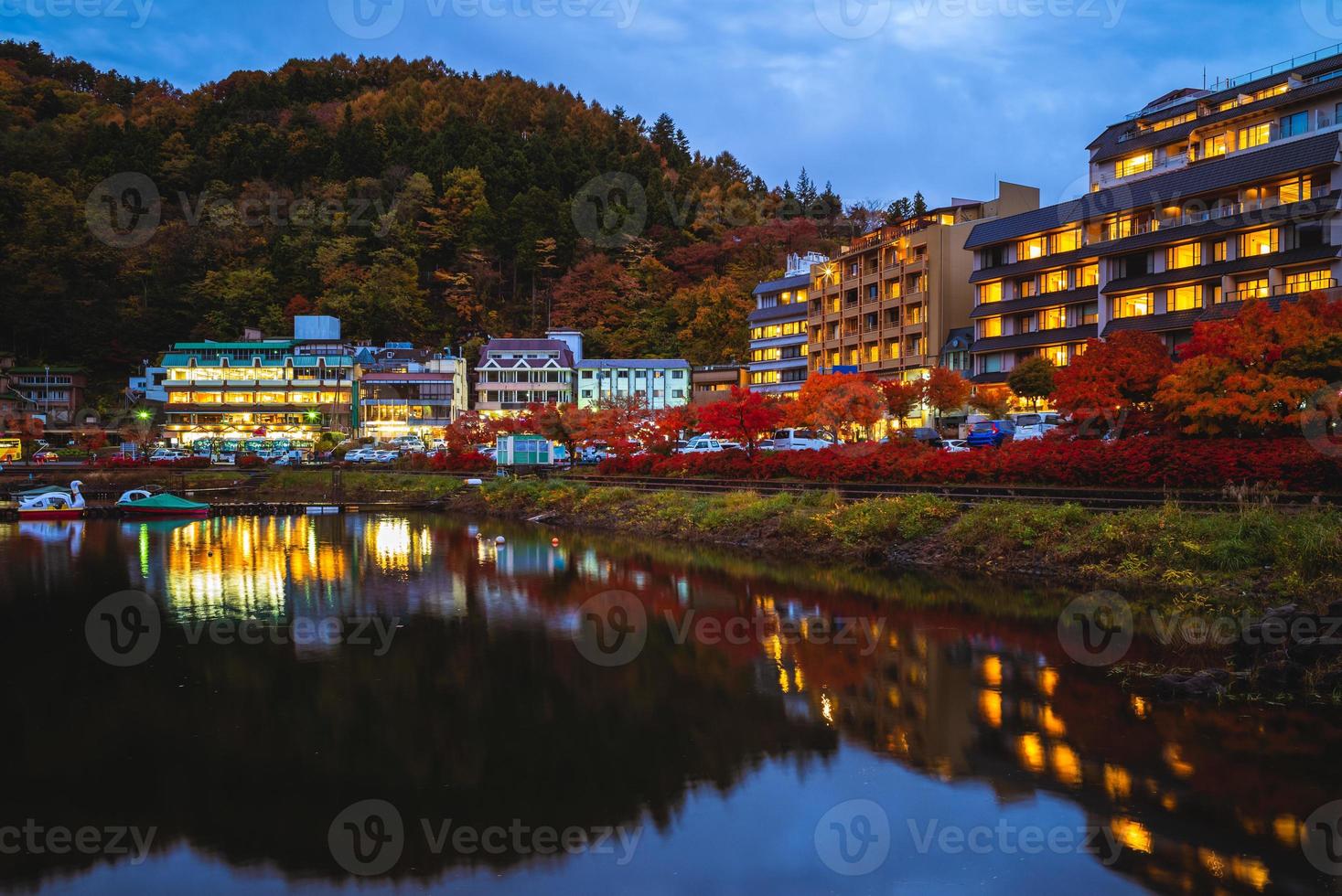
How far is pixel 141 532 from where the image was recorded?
38.3 m

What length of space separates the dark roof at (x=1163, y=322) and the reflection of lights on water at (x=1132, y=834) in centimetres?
4108

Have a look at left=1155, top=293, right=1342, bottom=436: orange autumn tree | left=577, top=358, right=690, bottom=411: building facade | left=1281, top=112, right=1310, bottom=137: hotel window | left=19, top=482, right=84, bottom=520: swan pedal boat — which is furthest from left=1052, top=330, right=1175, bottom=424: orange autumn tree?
left=577, top=358, right=690, bottom=411: building facade

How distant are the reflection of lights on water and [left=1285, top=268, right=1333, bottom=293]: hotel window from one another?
41.0 m

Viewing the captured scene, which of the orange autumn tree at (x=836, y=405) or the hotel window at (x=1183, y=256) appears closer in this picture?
the hotel window at (x=1183, y=256)

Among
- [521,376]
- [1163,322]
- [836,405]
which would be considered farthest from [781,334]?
[1163,322]

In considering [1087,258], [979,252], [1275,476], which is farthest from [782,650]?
[979,252]

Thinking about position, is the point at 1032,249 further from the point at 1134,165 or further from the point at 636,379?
the point at 636,379

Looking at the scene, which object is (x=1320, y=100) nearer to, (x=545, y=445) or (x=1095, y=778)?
(x=545, y=445)

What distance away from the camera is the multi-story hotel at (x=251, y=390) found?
288 feet

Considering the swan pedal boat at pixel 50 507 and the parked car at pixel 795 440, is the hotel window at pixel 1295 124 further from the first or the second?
the swan pedal boat at pixel 50 507

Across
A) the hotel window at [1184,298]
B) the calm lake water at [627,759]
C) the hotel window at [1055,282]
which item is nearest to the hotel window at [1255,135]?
the hotel window at [1184,298]

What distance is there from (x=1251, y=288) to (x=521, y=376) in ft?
213

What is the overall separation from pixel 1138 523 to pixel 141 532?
39708 millimetres

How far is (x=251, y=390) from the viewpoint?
89.1 m
